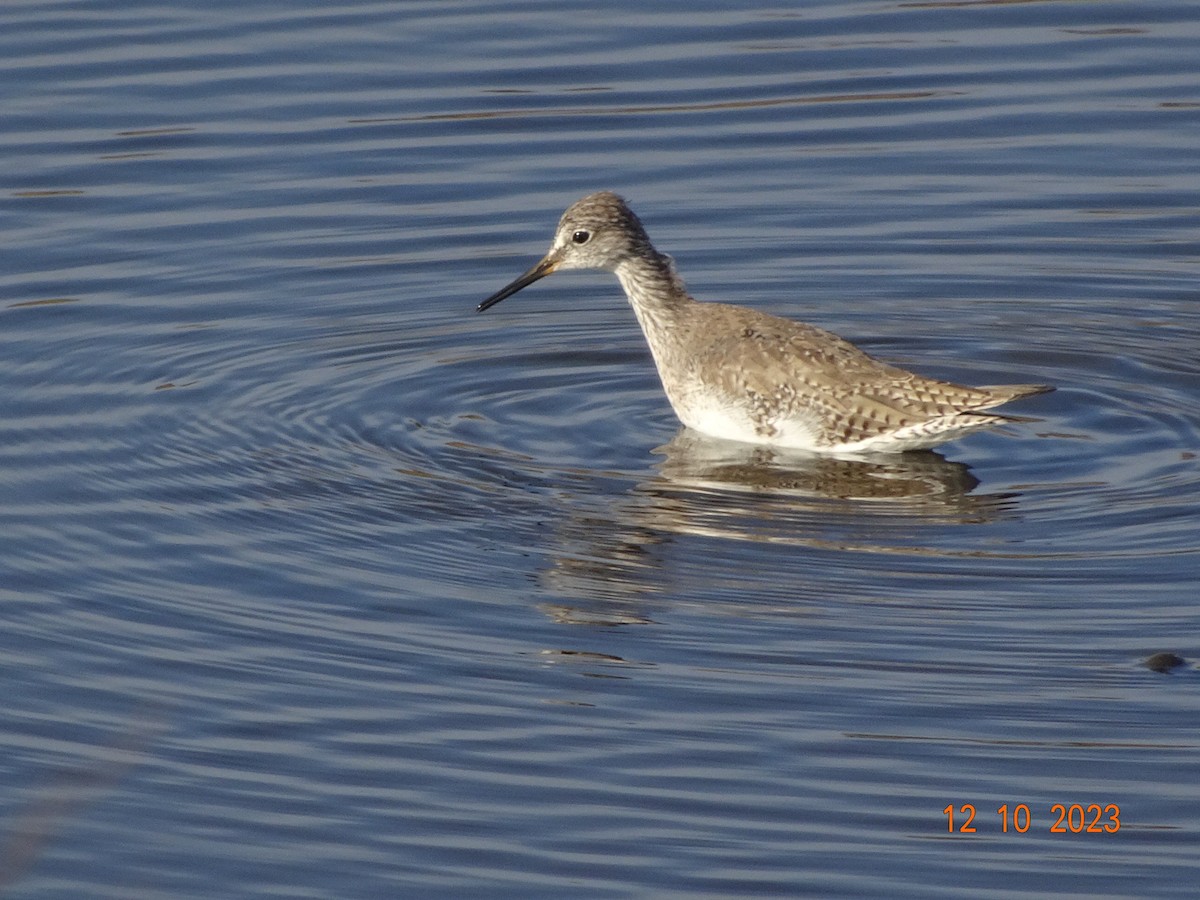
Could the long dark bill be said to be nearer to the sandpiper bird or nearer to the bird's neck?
the sandpiper bird

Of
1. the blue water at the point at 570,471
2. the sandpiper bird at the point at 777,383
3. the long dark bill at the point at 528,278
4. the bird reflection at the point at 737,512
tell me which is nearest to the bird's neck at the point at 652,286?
the sandpiper bird at the point at 777,383

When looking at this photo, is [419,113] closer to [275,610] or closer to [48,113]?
[48,113]

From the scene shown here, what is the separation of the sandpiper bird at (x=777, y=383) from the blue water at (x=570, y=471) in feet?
0.79

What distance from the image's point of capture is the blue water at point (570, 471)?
23.2 feet

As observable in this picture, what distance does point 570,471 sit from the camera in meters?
10.4

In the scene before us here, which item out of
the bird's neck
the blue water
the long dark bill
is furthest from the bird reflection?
the long dark bill

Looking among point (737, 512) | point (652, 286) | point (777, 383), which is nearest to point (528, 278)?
point (652, 286)

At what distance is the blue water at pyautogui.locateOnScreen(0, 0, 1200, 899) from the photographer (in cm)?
706

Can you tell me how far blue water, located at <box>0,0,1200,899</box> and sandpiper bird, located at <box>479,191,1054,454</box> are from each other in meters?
0.24

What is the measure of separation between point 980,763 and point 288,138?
30.6ft

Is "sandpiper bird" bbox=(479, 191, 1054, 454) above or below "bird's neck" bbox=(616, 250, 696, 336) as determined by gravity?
below

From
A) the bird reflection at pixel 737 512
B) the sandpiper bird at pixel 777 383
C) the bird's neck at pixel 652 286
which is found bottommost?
the bird reflection at pixel 737 512

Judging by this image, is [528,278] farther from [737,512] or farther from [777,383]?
[737,512]

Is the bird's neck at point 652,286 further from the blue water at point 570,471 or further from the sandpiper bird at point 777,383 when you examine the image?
the blue water at point 570,471
